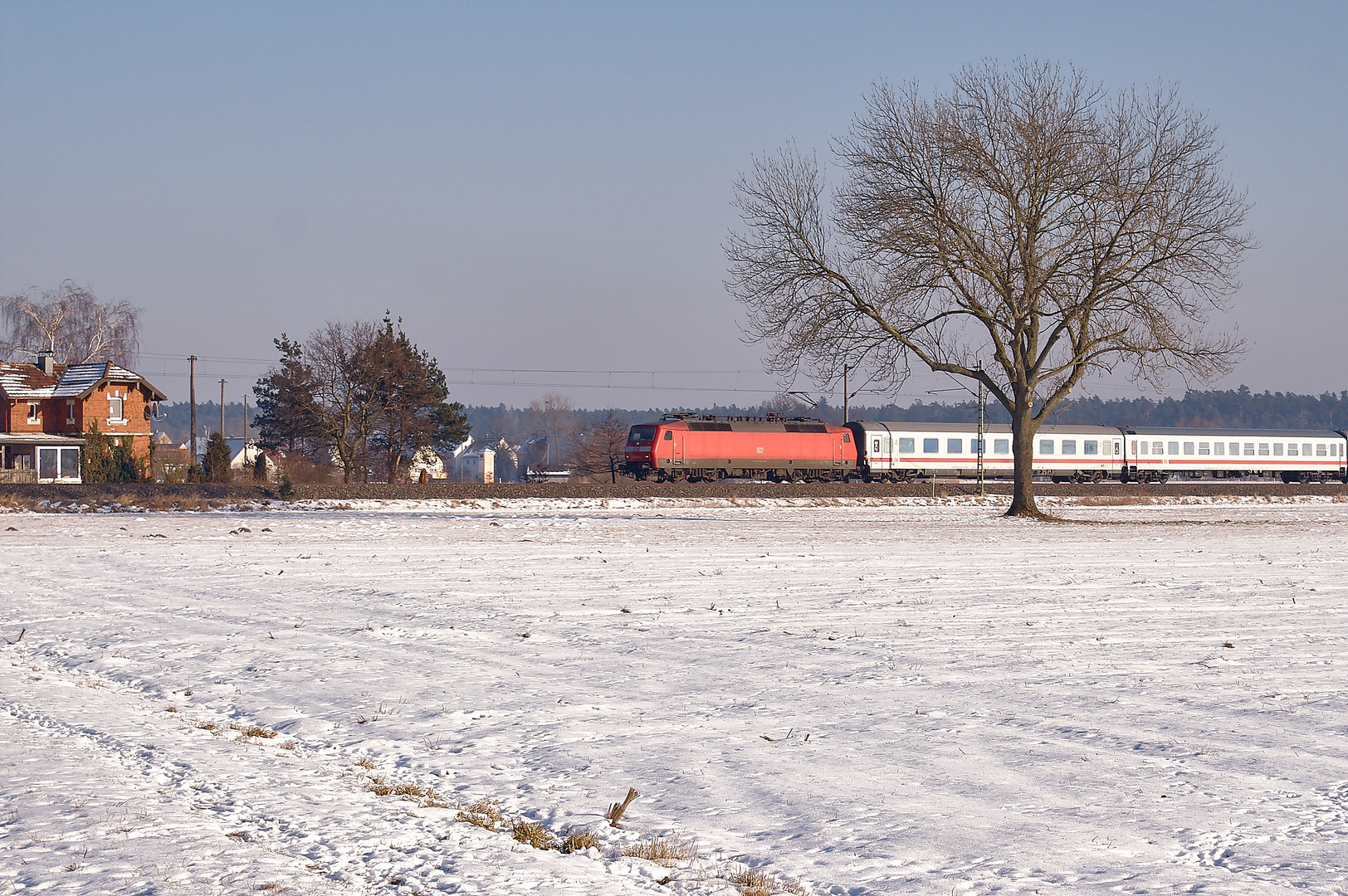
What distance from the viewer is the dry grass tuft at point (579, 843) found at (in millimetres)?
5215

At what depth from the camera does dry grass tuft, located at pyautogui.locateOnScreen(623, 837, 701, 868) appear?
16.8 ft

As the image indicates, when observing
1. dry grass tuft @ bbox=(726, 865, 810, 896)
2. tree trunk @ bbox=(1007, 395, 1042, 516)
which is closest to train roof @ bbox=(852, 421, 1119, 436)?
tree trunk @ bbox=(1007, 395, 1042, 516)

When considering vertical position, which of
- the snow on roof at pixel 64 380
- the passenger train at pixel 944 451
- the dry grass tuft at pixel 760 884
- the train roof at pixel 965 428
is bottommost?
the dry grass tuft at pixel 760 884

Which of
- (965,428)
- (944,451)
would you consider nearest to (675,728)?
(944,451)

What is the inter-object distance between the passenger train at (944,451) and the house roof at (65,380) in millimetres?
31090

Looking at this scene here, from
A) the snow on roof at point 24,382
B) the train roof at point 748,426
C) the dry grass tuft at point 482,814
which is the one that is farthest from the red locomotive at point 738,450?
the dry grass tuft at point 482,814

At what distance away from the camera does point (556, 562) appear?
58.0 feet

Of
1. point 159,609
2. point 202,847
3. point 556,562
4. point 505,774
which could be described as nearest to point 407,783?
point 505,774

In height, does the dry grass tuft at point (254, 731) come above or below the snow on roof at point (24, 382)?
below

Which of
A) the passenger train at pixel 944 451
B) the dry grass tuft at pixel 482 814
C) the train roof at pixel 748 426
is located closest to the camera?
the dry grass tuft at pixel 482 814

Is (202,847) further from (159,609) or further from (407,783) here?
(159,609)

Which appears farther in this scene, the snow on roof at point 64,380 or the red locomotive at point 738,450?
the snow on roof at point 64,380

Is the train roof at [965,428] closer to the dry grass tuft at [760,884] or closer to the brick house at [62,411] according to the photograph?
the brick house at [62,411]

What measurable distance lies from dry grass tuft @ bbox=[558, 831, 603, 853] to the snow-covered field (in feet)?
0.19
